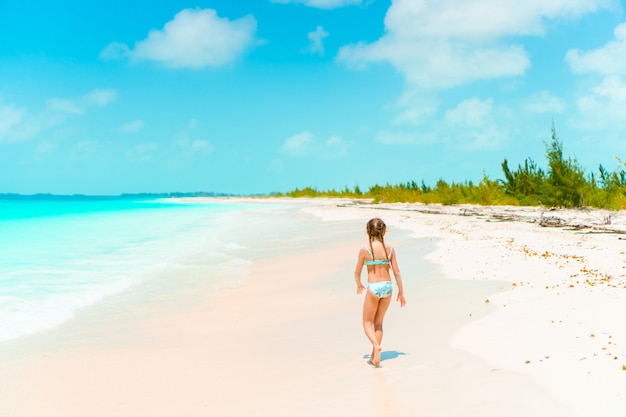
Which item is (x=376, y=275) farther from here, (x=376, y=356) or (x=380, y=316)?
(x=376, y=356)

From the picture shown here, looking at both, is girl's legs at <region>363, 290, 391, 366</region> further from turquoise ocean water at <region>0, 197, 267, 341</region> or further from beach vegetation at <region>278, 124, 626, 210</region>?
beach vegetation at <region>278, 124, 626, 210</region>

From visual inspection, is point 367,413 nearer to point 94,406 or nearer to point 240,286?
point 94,406

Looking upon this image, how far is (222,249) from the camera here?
20.8 meters

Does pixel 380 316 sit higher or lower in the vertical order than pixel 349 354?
higher

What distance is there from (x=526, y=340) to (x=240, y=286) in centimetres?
726

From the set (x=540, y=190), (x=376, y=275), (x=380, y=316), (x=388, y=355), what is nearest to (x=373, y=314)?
(x=380, y=316)

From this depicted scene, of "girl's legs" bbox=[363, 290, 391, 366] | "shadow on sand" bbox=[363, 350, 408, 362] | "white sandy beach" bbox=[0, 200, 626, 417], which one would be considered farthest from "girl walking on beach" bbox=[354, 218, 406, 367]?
"white sandy beach" bbox=[0, 200, 626, 417]

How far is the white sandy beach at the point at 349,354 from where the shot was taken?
5016 millimetres

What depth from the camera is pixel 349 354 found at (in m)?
6.70

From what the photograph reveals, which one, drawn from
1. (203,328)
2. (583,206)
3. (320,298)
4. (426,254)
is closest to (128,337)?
(203,328)

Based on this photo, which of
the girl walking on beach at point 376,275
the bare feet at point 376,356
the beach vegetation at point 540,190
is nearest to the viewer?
the bare feet at point 376,356

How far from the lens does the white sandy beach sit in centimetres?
502

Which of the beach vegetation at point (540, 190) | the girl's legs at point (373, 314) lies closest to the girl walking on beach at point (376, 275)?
the girl's legs at point (373, 314)

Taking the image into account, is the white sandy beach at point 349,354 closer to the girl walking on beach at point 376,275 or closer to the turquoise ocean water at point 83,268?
the girl walking on beach at point 376,275
